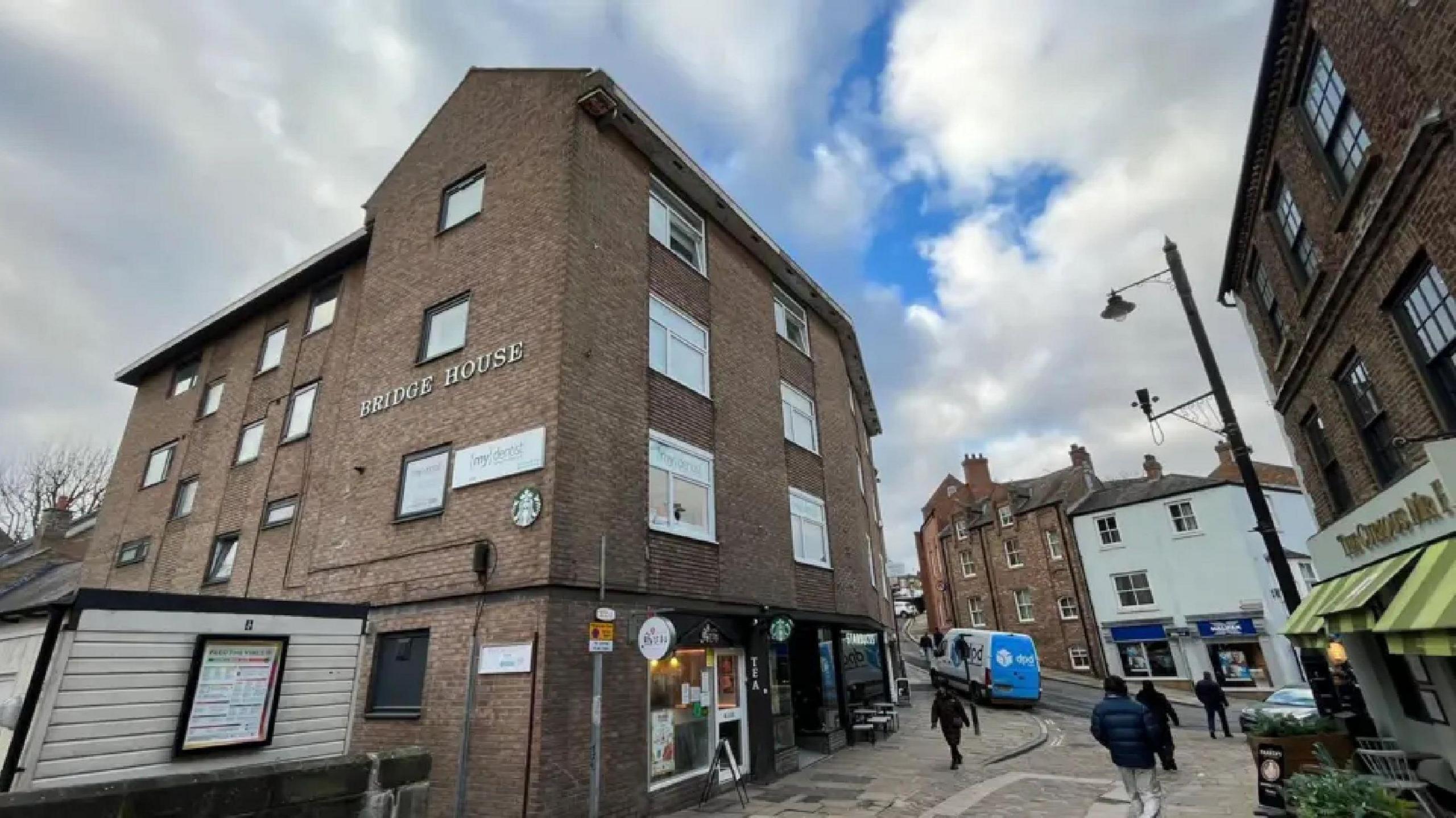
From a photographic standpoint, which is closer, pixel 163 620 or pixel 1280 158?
pixel 163 620

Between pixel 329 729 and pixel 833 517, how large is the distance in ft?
40.6

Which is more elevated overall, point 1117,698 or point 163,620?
point 163,620

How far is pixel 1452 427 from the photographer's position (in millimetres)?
6980

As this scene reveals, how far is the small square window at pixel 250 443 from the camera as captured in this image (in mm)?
16083

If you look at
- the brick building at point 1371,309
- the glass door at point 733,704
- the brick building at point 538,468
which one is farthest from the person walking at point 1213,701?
the glass door at point 733,704

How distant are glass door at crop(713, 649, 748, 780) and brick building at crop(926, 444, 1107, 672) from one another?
26.0 meters

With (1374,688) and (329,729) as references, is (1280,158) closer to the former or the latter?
(1374,688)

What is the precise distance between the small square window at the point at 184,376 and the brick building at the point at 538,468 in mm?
914

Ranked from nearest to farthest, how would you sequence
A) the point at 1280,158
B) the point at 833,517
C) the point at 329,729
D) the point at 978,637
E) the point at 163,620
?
the point at 163,620
the point at 329,729
the point at 1280,158
the point at 833,517
the point at 978,637

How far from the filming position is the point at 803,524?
51.8ft

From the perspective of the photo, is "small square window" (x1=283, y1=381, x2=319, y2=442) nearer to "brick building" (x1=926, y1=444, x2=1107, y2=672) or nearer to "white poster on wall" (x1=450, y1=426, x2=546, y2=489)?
"white poster on wall" (x1=450, y1=426, x2=546, y2=489)

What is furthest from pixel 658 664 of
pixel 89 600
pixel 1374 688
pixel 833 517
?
pixel 1374 688

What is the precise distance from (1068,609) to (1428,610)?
30.2m

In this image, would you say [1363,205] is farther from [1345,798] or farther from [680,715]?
[680,715]
